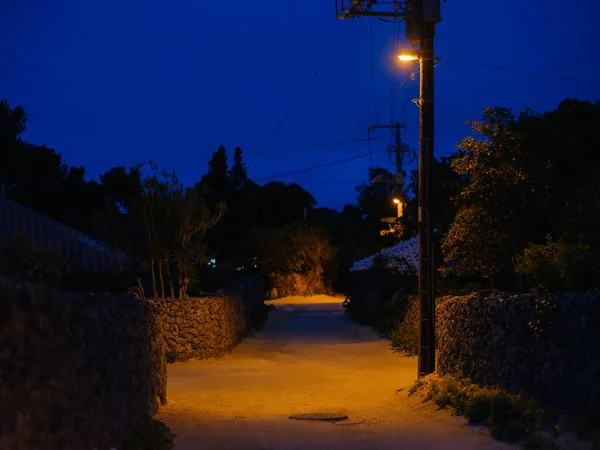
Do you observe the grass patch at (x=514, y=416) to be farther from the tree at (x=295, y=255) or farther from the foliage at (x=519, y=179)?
the tree at (x=295, y=255)

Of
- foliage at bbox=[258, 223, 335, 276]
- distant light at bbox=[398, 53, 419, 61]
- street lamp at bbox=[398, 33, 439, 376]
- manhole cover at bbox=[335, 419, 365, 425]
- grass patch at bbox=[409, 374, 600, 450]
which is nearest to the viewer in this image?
grass patch at bbox=[409, 374, 600, 450]

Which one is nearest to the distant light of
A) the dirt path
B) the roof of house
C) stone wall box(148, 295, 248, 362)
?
the dirt path

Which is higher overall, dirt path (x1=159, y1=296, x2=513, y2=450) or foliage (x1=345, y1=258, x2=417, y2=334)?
foliage (x1=345, y1=258, x2=417, y2=334)

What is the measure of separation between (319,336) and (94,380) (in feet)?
69.4

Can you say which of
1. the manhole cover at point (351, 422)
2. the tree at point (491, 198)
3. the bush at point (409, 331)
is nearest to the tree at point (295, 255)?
the bush at point (409, 331)

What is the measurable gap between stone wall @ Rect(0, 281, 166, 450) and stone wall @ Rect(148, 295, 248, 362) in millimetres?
9659

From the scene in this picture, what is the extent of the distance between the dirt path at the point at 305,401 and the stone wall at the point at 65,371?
1347mm

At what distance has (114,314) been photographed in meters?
8.35

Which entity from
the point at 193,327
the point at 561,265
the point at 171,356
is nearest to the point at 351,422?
the point at 561,265

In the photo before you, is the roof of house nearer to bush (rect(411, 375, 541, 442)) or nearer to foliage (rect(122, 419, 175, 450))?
bush (rect(411, 375, 541, 442))

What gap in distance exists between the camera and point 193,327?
1942 cm

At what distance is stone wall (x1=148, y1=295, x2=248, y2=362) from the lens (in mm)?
18891

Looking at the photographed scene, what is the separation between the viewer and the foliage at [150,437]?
26.0 ft

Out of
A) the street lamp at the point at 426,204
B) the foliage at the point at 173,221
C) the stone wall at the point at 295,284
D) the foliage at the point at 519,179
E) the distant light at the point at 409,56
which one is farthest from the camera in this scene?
the stone wall at the point at 295,284
